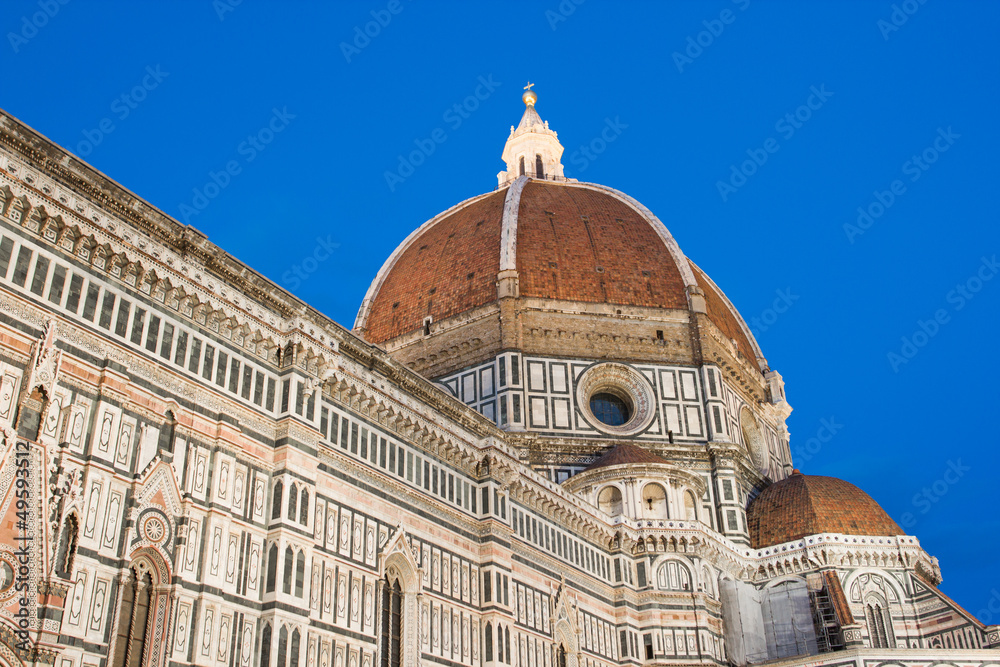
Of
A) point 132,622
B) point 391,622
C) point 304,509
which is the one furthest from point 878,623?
point 132,622

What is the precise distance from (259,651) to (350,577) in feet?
11.6

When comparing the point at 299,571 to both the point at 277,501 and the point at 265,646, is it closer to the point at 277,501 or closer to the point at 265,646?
the point at 277,501

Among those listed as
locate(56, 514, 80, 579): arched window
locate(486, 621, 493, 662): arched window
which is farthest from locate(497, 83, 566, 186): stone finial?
locate(56, 514, 80, 579): arched window

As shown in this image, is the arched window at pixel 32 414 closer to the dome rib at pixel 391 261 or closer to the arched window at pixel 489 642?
the arched window at pixel 489 642

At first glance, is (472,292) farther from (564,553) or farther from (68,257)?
(68,257)

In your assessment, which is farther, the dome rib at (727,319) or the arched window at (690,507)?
the dome rib at (727,319)

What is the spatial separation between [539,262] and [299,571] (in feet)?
84.0

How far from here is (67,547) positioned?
17656 mm

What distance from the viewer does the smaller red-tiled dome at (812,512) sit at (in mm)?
39625

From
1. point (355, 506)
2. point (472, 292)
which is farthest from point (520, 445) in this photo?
point (355, 506)

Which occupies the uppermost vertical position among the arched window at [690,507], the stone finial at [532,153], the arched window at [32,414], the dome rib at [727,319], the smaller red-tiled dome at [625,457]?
the stone finial at [532,153]

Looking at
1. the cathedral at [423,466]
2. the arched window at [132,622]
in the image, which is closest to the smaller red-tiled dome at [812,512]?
the cathedral at [423,466]

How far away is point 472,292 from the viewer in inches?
1779

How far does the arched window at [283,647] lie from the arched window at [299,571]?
89 cm
